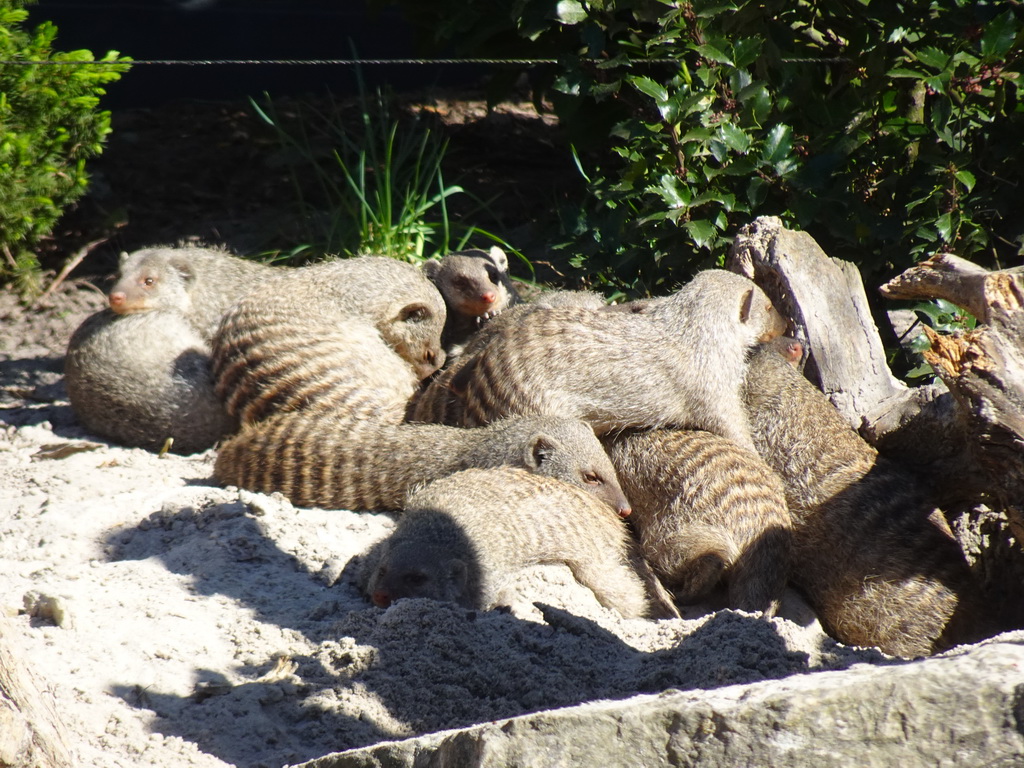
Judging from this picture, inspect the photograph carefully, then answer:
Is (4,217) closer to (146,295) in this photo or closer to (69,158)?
(69,158)

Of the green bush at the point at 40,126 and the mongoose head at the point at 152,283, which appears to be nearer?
the mongoose head at the point at 152,283

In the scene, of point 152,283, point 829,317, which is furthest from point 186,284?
point 829,317

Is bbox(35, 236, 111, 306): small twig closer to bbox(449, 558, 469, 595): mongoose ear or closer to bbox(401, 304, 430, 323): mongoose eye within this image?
bbox(401, 304, 430, 323): mongoose eye

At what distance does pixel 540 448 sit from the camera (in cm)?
367

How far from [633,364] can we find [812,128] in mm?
1391

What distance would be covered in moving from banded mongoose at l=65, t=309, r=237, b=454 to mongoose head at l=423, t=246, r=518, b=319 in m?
1.23

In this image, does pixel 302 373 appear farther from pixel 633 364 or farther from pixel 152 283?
pixel 633 364

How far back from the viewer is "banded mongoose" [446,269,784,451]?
3.95 m

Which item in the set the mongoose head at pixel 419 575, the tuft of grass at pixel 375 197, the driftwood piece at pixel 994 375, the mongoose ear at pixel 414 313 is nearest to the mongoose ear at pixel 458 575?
the mongoose head at pixel 419 575

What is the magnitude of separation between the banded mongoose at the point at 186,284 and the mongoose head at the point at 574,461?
2.01m

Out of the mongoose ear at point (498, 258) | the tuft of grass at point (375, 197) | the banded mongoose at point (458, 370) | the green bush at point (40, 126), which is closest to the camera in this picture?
the banded mongoose at point (458, 370)

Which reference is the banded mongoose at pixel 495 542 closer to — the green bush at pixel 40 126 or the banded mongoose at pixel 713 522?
the banded mongoose at pixel 713 522

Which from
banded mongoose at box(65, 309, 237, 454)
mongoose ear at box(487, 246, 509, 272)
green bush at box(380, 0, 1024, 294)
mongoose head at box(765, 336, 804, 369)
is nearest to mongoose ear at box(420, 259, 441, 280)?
mongoose ear at box(487, 246, 509, 272)

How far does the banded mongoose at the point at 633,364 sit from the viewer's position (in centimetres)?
395
